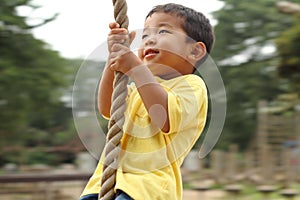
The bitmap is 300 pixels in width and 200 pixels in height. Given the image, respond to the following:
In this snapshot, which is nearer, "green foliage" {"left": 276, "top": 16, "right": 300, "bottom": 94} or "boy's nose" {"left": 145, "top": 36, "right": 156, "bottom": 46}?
"boy's nose" {"left": 145, "top": 36, "right": 156, "bottom": 46}

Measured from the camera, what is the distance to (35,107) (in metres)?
5.45

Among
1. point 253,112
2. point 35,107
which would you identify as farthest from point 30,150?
point 253,112

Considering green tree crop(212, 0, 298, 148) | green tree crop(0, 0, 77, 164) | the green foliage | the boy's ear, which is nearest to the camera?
the boy's ear

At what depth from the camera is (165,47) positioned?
3.45 ft

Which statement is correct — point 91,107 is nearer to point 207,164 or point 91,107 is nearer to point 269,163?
point 269,163

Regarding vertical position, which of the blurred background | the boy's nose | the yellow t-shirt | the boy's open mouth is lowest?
the blurred background

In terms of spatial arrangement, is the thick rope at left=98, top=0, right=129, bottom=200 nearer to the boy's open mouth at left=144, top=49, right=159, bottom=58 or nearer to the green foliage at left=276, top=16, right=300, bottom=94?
the boy's open mouth at left=144, top=49, right=159, bottom=58

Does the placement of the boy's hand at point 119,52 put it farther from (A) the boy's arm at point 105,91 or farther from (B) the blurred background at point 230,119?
(B) the blurred background at point 230,119

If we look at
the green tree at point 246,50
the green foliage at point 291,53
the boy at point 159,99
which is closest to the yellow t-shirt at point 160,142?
the boy at point 159,99

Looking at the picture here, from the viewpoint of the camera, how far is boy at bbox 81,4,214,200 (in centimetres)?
99

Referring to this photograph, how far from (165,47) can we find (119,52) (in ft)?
0.31

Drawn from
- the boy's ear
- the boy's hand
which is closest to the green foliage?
the boy's ear

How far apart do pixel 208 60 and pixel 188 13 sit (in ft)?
0.32

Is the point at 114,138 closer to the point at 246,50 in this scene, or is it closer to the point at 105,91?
the point at 105,91
